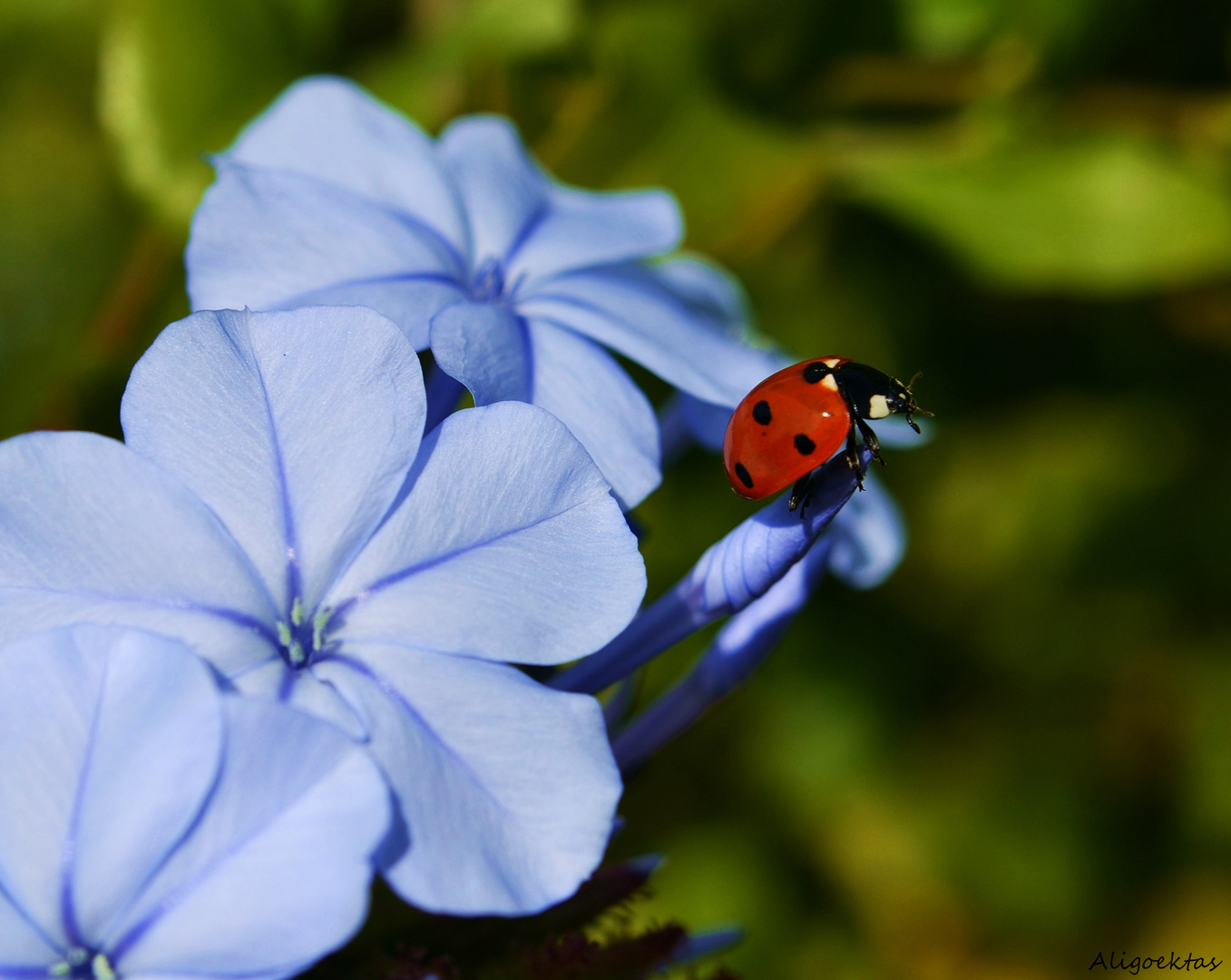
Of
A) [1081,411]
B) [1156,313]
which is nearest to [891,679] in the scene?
[1081,411]

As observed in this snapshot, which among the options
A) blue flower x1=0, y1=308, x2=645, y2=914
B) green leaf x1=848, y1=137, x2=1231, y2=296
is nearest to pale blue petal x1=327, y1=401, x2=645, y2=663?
blue flower x1=0, y1=308, x2=645, y2=914

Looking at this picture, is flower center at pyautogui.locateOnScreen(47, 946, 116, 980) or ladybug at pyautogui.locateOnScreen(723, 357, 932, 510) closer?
flower center at pyautogui.locateOnScreen(47, 946, 116, 980)

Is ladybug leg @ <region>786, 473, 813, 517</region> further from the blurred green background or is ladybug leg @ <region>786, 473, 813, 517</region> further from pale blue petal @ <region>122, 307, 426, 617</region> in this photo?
the blurred green background

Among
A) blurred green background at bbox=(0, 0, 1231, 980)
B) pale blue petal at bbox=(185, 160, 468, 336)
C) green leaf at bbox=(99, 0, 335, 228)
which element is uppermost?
green leaf at bbox=(99, 0, 335, 228)

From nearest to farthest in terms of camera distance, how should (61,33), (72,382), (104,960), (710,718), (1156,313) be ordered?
1. (104,960)
2. (72,382)
3. (61,33)
4. (1156,313)
5. (710,718)

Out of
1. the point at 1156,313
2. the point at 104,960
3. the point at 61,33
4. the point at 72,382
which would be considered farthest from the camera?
the point at 1156,313

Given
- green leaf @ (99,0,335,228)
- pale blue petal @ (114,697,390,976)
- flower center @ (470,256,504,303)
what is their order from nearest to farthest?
pale blue petal @ (114,697,390,976)
flower center @ (470,256,504,303)
green leaf @ (99,0,335,228)

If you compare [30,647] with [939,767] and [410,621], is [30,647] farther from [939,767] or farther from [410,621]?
[939,767]
